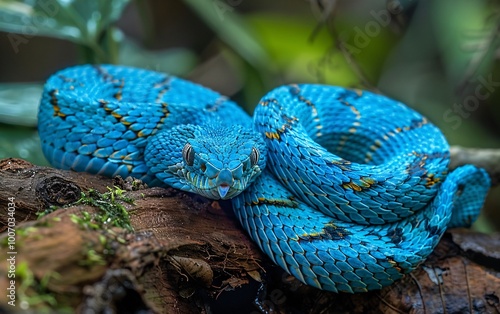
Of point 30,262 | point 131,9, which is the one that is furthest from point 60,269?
point 131,9

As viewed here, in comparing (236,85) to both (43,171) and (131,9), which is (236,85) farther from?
(43,171)

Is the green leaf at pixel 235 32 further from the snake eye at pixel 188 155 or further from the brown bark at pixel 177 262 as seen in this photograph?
the snake eye at pixel 188 155

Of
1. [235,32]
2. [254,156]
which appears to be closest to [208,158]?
[254,156]

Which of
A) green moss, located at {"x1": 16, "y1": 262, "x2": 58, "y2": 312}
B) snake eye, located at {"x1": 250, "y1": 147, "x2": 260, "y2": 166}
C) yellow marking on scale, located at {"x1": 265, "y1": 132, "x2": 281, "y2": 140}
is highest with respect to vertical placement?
yellow marking on scale, located at {"x1": 265, "y1": 132, "x2": 281, "y2": 140}

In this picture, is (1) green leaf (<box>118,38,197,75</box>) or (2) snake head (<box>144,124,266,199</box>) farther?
(1) green leaf (<box>118,38,197,75</box>)

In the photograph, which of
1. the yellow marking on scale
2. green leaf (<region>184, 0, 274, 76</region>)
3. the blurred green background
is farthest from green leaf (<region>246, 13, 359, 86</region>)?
the yellow marking on scale

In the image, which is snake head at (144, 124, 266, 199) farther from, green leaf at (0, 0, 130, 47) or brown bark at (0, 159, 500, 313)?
green leaf at (0, 0, 130, 47)
